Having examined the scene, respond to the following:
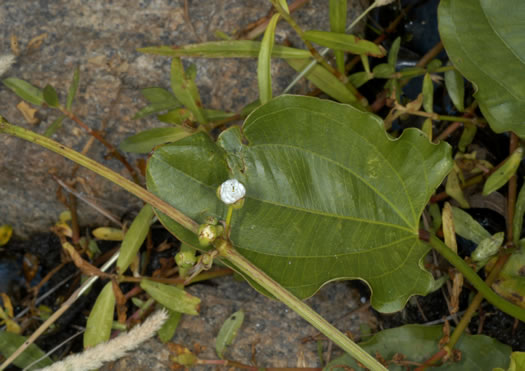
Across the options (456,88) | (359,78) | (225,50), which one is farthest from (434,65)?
(225,50)

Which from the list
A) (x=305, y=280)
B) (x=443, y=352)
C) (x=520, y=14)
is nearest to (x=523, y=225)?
(x=443, y=352)

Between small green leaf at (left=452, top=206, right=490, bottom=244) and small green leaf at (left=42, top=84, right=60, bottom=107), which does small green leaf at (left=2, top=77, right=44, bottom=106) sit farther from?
small green leaf at (left=452, top=206, right=490, bottom=244)

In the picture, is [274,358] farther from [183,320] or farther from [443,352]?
[443,352]

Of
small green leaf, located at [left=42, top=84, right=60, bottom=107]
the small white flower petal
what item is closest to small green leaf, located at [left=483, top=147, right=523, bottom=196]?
the small white flower petal

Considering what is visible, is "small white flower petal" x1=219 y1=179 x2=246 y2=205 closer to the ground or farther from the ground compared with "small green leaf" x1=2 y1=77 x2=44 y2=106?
closer to the ground

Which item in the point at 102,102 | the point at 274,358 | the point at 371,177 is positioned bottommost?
the point at 274,358

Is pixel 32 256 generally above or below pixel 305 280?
below
